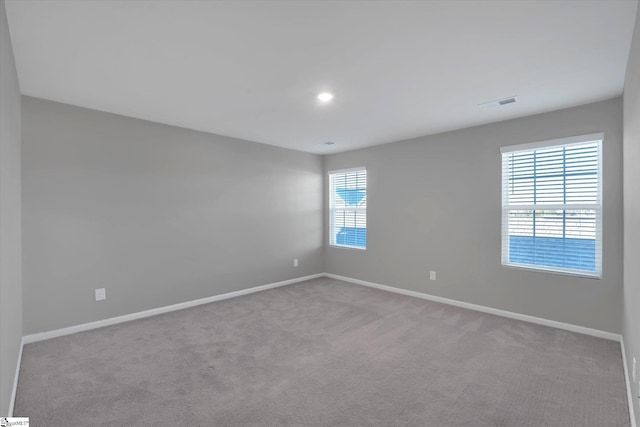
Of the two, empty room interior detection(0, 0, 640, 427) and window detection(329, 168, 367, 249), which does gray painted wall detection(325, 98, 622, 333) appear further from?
→ window detection(329, 168, 367, 249)

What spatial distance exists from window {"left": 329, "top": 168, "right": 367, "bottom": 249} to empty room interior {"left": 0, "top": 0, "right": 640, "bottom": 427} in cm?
23

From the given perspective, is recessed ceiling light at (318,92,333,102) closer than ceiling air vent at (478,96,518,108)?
Yes

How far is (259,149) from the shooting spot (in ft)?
16.0

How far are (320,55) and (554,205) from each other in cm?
305

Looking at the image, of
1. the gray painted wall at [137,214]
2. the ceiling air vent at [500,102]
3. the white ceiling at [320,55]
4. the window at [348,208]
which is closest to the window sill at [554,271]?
the white ceiling at [320,55]

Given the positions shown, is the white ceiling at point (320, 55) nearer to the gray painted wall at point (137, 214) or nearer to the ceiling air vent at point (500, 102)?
the ceiling air vent at point (500, 102)

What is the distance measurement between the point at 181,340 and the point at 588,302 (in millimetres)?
4207

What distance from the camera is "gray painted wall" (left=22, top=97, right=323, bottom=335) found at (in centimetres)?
303

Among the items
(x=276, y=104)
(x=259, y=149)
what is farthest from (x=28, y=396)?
(x=259, y=149)

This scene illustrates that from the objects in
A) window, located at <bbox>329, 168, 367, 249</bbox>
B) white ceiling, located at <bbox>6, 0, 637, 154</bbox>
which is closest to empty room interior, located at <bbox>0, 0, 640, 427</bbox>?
white ceiling, located at <bbox>6, 0, 637, 154</bbox>

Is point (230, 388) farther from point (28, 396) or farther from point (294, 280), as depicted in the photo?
point (294, 280)

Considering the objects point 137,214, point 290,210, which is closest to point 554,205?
point 290,210

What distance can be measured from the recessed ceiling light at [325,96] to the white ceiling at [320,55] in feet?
0.26

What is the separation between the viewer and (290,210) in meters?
5.34
